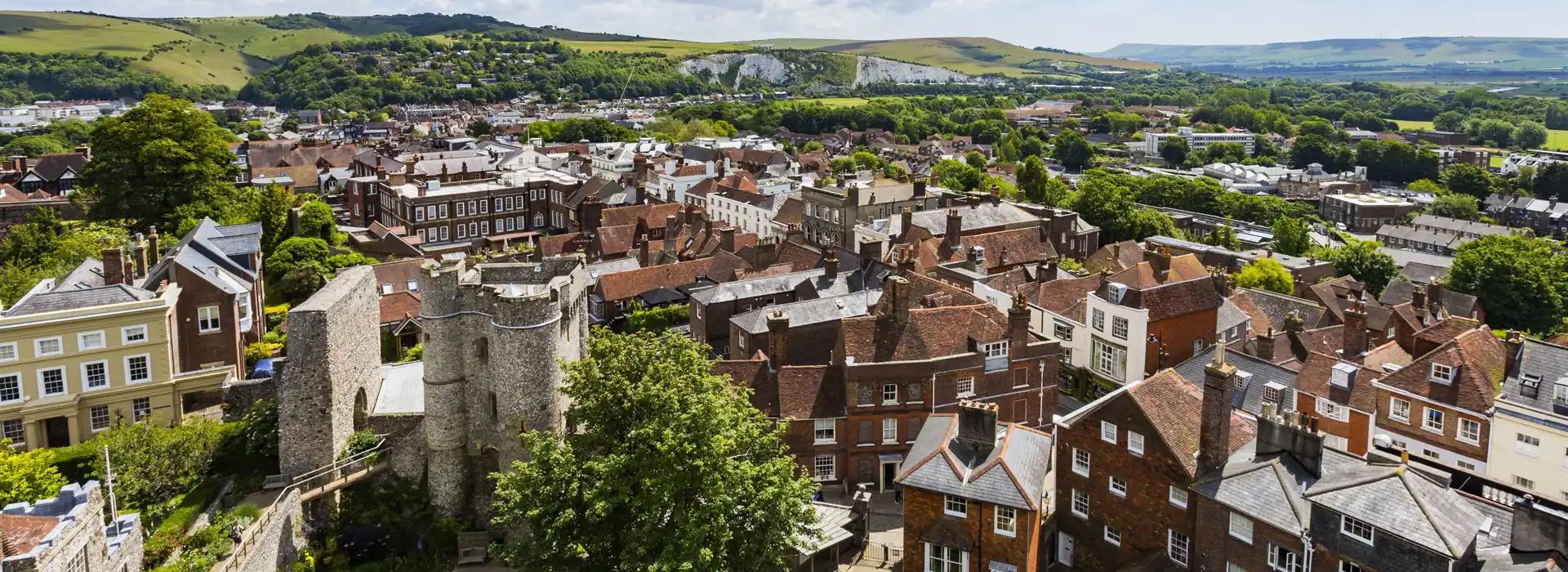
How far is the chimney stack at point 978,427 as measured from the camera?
89.9 feet

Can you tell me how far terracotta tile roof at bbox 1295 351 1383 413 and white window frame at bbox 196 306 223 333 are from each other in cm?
4285

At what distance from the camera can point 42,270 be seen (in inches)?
2009

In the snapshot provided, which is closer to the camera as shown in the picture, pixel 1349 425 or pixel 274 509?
pixel 274 509

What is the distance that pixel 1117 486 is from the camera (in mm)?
28109

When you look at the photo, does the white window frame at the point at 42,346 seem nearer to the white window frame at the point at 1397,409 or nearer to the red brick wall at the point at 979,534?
the red brick wall at the point at 979,534

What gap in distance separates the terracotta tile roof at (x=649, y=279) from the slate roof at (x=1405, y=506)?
4161 centimetres

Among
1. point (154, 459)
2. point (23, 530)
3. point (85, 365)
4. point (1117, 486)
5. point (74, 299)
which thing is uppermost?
point (74, 299)

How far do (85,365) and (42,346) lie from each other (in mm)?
1399

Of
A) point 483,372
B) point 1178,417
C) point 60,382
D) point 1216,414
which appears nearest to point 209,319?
point 60,382

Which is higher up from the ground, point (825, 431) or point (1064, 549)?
point (825, 431)

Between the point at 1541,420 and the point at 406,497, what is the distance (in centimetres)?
3671

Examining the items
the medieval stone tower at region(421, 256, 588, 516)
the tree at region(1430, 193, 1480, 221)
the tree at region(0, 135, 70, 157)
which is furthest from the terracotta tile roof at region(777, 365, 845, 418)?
the tree at region(1430, 193, 1480, 221)

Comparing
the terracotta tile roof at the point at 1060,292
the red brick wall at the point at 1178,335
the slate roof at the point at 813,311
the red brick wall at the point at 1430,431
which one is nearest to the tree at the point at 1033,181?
the terracotta tile roof at the point at 1060,292

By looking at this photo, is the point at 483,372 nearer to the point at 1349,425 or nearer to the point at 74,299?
the point at 74,299
